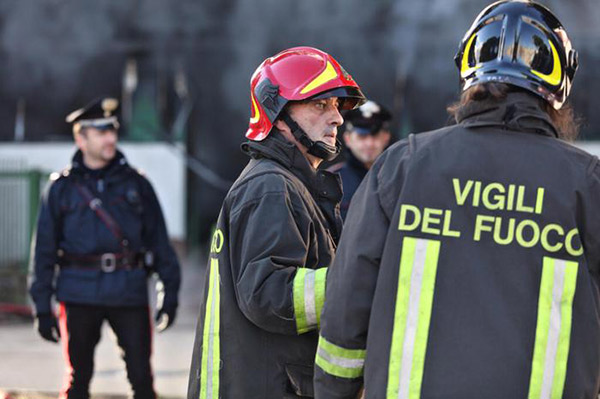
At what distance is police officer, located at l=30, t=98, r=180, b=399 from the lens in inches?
187

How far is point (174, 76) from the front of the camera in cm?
1337

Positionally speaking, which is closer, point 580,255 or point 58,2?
point 580,255

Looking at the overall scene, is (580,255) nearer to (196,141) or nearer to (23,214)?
(23,214)

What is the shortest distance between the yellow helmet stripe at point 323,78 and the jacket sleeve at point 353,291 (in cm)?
78

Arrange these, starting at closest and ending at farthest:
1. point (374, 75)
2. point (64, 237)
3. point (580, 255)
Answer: point (580, 255) → point (64, 237) → point (374, 75)

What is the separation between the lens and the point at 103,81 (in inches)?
525

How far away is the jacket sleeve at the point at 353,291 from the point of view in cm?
210

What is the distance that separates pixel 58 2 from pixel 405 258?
11.9 m

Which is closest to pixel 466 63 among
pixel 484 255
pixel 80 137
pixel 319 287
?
pixel 484 255

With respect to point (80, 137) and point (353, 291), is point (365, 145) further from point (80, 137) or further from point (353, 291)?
point (353, 291)

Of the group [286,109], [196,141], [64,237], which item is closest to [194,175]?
[196,141]

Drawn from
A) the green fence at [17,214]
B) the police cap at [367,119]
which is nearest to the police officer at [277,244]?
the police cap at [367,119]

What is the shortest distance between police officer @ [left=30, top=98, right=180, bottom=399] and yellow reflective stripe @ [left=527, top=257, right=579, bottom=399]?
300 centimetres

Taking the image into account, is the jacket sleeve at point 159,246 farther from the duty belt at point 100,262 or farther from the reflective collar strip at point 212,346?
the reflective collar strip at point 212,346
